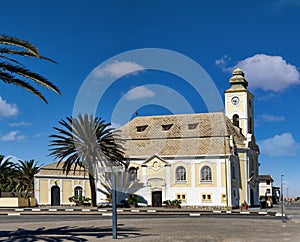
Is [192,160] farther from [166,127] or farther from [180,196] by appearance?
[166,127]

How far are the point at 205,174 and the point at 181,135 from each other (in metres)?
6.29

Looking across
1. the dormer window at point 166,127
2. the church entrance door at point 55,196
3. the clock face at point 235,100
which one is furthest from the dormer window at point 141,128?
the church entrance door at point 55,196

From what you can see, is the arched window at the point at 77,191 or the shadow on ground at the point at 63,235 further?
the arched window at the point at 77,191

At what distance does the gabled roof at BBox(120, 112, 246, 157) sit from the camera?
193 feet

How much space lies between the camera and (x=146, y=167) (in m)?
60.2

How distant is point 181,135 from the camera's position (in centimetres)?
6138

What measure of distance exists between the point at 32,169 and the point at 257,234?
55.0 meters

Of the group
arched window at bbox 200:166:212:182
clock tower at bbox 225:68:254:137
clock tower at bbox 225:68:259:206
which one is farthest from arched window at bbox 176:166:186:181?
clock tower at bbox 225:68:254:137

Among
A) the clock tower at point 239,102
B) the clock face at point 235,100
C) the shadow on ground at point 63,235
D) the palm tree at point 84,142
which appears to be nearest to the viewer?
the shadow on ground at point 63,235

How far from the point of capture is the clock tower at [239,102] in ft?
217

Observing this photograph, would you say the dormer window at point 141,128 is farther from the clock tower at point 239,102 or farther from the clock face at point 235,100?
the clock face at point 235,100

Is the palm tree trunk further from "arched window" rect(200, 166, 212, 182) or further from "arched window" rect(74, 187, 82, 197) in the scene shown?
"arched window" rect(200, 166, 212, 182)

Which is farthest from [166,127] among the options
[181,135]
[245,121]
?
[245,121]

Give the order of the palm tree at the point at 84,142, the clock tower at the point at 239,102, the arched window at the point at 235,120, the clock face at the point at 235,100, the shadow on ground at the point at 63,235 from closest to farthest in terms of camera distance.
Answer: the shadow on ground at the point at 63,235 → the palm tree at the point at 84,142 → the clock tower at the point at 239,102 → the clock face at the point at 235,100 → the arched window at the point at 235,120
